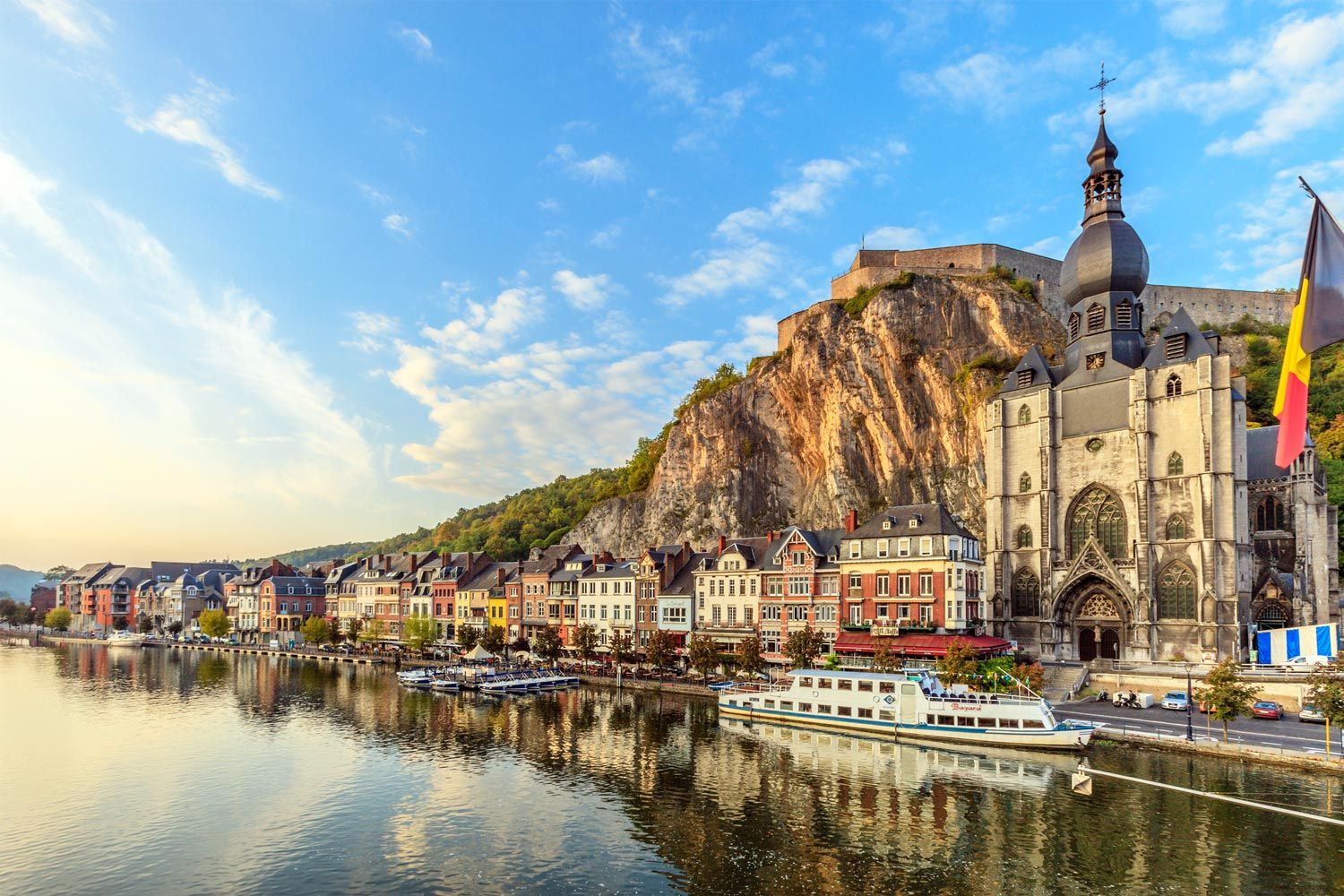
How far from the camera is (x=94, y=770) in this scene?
40.6 m

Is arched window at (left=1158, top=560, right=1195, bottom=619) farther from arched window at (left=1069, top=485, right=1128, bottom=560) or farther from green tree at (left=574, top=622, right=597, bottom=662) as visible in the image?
green tree at (left=574, top=622, right=597, bottom=662)

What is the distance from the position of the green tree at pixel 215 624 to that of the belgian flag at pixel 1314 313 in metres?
134

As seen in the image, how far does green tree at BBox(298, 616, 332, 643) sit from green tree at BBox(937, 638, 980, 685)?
3214 inches

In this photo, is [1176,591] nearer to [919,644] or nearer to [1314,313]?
[919,644]

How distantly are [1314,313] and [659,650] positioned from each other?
59208mm

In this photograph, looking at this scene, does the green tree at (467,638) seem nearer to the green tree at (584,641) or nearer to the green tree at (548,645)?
the green tree at (548,645)

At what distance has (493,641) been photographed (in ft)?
285

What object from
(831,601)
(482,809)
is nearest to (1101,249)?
(831,601)

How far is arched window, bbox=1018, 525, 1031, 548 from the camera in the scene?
71.2 m

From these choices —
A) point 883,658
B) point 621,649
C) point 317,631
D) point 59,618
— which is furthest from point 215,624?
point 883,658

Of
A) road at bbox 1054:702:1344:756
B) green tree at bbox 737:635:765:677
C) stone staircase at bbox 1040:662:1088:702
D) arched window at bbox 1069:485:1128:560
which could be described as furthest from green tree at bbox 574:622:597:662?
arched window at bbox 1069:485:1128:560

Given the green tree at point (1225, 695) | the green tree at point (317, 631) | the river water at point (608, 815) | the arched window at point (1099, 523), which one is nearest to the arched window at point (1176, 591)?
the arched window at point (1099, 523)

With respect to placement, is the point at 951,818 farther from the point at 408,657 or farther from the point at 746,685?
the point at 408,657

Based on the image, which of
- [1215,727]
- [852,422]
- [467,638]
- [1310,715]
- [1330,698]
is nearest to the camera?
[1330,698]
